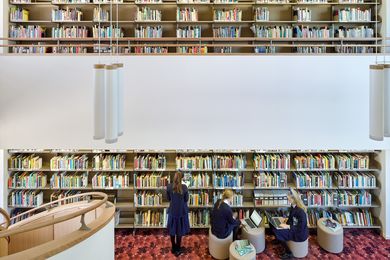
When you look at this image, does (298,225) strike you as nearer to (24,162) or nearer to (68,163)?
(68,163)

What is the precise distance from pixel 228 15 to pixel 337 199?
12.6ft

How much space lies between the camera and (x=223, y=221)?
15.3ft

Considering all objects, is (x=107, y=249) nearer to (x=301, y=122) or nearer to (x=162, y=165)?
(x=162, y=165)

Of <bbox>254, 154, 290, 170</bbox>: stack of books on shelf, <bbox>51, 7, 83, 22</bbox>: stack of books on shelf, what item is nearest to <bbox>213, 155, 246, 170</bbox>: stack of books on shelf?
<bbox>254, 154, 290, 170</bbox>: stack of books on shelf

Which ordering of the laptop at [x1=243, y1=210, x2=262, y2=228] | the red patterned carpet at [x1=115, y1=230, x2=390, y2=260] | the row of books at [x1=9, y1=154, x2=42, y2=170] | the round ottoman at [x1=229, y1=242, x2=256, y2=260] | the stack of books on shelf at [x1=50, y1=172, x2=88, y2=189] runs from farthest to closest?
1. the stack of books on shelf at [x1=50, y1=172, x2=88, y2=189]
2. the row of books at [x1=9, y1=154, x2=42, y2=170]
3. the laptop at [x1=243, y1=210, x2=262, y2=228]
4. the red patterned carpet at [x1=115, y1=230, x2=390, y2=260]
5. the round ottoman at [x1=229, y1=242, x2=256, y2=260]

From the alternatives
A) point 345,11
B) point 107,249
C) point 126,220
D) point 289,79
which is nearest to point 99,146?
point 107,249

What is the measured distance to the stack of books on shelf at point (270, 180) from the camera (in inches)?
221

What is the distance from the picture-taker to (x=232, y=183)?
18.4 ft

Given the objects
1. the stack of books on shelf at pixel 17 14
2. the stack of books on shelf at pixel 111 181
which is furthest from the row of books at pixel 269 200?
the stack of books on shelf at pixel 17 14

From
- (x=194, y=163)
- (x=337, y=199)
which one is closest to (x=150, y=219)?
(x=194, y=163)

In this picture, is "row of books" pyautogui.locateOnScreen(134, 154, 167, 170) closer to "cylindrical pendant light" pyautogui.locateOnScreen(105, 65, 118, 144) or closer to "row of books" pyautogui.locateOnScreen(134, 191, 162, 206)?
"row of books" pyautogui.locateOnScreen(134, 191, 162, 206)

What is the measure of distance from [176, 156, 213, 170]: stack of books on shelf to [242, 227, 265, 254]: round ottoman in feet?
4.08

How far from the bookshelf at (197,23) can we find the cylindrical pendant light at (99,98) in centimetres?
317

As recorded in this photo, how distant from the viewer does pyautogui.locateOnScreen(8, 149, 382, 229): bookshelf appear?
18.2 feet
